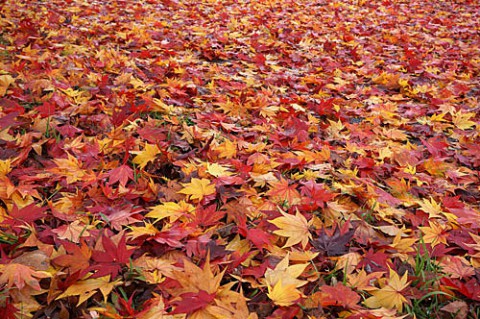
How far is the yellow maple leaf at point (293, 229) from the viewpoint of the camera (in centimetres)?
158

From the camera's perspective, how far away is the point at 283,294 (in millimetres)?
1319

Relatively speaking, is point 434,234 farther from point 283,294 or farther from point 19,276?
point 19,276

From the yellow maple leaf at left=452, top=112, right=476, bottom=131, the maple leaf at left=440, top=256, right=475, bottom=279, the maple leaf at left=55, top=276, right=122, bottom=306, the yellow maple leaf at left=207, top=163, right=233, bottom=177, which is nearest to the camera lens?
the maple leaf at left=55, top=276, right=122, bottom=306

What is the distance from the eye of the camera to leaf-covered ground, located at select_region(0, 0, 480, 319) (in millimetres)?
1346

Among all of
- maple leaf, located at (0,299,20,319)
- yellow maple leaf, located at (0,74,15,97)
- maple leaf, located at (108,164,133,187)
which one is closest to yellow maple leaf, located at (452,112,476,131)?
maple leaf, located at (108,164,133,187)

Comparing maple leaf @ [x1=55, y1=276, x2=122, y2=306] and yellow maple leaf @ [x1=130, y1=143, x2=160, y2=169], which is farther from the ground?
yellow maple leaf @ [x1=130, y1=143, x2=160, y2=169]

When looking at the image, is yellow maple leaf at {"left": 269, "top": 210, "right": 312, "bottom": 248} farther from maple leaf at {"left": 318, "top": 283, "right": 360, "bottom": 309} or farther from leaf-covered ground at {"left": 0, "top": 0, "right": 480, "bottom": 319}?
maple leaf at {"left": 318, "top": 283, "right": 360, "bottom": 309}

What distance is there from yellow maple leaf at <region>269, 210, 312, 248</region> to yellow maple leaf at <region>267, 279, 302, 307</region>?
26 cm

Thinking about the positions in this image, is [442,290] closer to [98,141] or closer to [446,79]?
[98,141]

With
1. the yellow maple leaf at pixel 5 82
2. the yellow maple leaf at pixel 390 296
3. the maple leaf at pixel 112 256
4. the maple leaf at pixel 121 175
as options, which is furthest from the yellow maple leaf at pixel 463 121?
the yellow maple leaf at pixel 5 82

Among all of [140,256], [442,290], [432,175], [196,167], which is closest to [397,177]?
[432,175]

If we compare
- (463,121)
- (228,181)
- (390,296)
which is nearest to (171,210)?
(228,181)

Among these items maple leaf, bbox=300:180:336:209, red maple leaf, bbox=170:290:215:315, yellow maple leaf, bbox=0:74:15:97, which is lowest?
red maple leaf, bbox=170:290:215:315

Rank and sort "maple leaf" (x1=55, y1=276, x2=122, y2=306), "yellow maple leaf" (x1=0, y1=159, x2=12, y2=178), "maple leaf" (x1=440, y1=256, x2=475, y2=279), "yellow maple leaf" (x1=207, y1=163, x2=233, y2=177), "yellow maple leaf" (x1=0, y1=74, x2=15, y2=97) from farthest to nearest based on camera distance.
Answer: "yellow maple leaf" (x1=0, y1=74, x2=15, y2=97)
"yellow maple leaf" (x1=207, y1=163, x2=233, y2=177)
"yellow maple leaf" (x1=0, y1=159, x2=12, y2=178)
"maple leaf" (x1=440, y1=256, x2=475, y2=279)
"maple leaf" (x1=55, y1=276, x2=122, y2=306)
